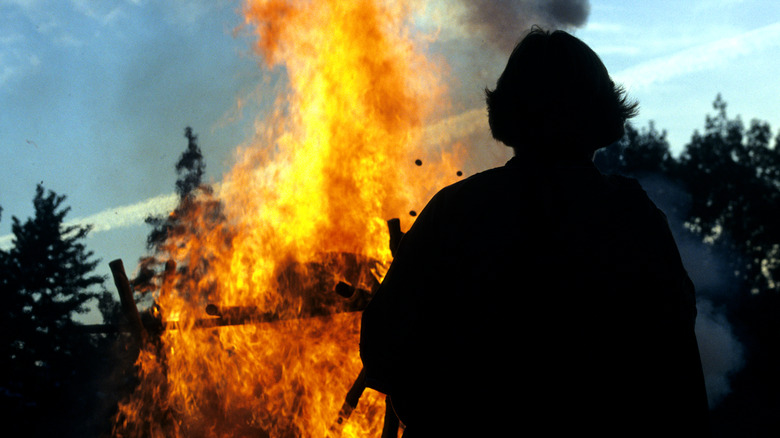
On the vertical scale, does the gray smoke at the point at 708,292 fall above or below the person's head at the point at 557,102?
below

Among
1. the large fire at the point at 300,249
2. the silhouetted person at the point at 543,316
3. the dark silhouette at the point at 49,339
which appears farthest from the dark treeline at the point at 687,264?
the silhouetted person at the point at 543,316

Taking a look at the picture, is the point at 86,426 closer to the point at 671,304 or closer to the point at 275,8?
the point at 275,8

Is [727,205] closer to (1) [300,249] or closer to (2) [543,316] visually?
(1) [300,249]

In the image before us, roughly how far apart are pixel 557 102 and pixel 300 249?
530 centimetres

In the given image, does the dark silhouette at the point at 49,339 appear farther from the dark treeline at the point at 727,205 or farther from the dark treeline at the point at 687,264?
the dark treeline at the point at 727,205

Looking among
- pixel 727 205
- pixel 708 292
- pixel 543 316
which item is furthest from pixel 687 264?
pixel 543 316

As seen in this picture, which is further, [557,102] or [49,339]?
[49,339]

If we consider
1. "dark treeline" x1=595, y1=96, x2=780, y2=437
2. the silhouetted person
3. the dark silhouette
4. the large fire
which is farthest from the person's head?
"dark treeline" x1=595, y1=96, x2=780, y2=437

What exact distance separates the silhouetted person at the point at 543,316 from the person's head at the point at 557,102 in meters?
0.07

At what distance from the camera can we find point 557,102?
6.09ft

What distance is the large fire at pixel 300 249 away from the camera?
577 cm

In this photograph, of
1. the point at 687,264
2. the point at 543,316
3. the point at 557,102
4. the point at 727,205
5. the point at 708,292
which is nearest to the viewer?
the point at 543,316

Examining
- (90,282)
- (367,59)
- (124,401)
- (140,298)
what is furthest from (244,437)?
(90,282)

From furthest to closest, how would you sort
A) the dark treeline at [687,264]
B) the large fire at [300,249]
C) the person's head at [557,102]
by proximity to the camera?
1. the dark treeline at [687,264]
2. the large fire at [300,249]
3. the person's head at [557,102]
